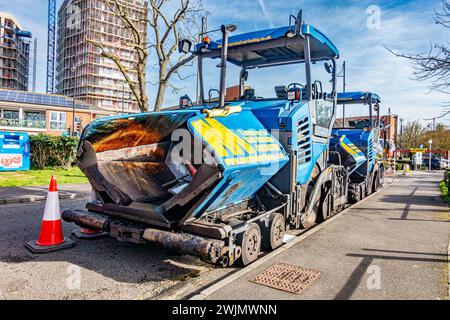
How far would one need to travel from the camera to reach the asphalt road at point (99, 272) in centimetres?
328

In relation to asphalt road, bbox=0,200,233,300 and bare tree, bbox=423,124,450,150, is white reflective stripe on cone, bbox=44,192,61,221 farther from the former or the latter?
bare tree, bbox=423,124,450,150

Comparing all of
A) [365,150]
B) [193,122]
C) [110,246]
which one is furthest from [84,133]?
[365,150]

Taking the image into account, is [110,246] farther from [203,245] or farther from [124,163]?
[203,245]

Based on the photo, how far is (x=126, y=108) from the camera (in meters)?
79.1

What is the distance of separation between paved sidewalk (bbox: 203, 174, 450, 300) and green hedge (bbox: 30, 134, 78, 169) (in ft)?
45.1

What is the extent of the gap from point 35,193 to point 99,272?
6361 mm

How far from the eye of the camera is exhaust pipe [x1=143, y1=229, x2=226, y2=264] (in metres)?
3.28

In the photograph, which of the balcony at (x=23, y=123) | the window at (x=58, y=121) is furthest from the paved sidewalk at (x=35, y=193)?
the window at (x=58, y=121)

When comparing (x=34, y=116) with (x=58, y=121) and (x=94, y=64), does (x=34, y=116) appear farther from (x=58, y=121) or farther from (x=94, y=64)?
(x=94, y=64)

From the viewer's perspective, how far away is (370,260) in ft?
14.2

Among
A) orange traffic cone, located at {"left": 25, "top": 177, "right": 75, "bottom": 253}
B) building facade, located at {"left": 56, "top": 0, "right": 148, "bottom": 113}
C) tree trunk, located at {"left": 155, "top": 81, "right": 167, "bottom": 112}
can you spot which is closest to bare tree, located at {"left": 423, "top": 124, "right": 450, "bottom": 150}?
tree trunk, located at {"left": 155, "top": 81, "right": 167, "bottom": 112}

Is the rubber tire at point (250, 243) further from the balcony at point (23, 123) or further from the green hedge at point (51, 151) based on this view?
the balcony at point (23, 123)

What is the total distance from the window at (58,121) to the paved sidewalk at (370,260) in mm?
42470

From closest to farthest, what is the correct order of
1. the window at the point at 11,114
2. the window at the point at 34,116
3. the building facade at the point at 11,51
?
the window at the point at 11,114, the window at the point at 34,116, the building facade at the point at 11,51
